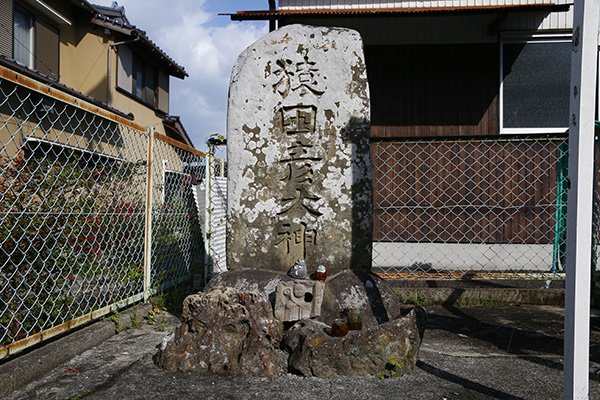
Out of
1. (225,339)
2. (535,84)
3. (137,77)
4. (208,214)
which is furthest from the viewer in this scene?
(137,77)

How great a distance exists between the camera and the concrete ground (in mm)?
2836

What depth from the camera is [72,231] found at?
367 cm

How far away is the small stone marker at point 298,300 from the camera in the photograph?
3.64 m

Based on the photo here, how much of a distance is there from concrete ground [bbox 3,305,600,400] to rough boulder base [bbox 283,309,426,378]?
57 millimetres

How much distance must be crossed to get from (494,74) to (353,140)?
507cm

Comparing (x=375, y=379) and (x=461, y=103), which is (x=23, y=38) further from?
(x=375, y=379)

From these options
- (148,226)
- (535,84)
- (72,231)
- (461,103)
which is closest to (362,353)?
(72,231)

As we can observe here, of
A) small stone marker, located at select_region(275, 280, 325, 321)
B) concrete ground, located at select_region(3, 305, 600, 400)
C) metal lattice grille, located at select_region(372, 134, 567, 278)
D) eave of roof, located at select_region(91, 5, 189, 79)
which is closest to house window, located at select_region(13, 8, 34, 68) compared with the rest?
eave of roof, located at select_region(91, 5, 189, 79)

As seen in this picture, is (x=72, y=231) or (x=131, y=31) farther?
(x=131, y=31)

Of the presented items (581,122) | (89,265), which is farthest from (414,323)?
(89,265)

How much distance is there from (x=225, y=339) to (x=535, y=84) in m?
6.83

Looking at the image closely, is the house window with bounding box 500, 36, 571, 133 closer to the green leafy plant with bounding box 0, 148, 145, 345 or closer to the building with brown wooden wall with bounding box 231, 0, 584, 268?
the building with brown wooden wall with bounding box 231, 0, 584, 268

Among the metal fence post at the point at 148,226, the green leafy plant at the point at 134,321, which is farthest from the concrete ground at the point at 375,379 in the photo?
the metal fence post at the point at 148,226

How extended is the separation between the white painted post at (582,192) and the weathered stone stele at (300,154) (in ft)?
6.45
